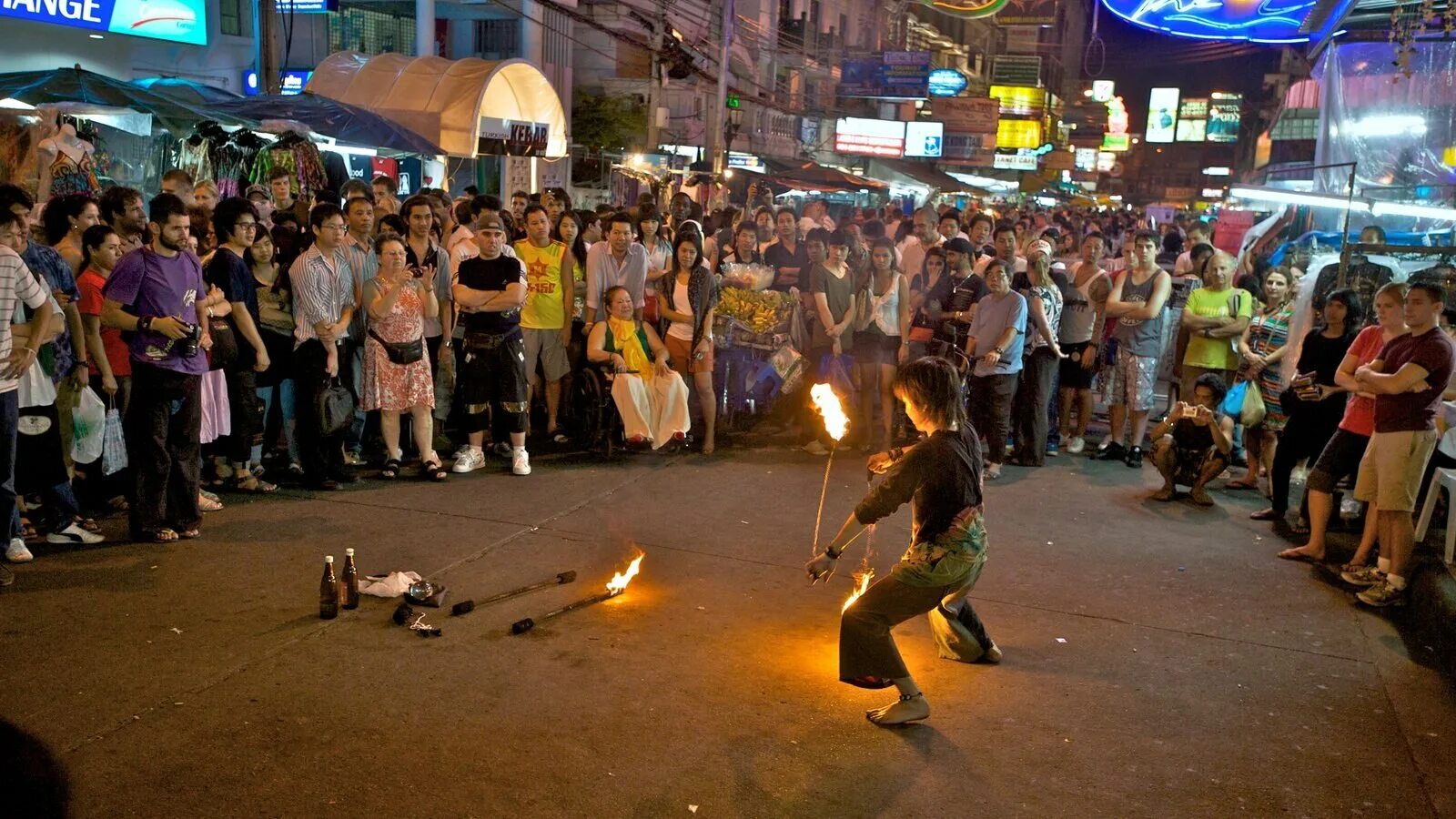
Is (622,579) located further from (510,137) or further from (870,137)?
(870,137)

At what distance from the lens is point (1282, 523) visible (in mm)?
8211

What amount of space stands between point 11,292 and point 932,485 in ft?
15.2

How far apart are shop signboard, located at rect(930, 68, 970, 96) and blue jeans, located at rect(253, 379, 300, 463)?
32458mm

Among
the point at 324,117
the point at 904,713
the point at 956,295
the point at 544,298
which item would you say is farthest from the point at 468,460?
the point at 324,117

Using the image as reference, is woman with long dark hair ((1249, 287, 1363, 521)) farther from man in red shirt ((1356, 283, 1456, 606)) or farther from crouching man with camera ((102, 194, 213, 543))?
crouching man with camera ((102, 194, 213, 543))

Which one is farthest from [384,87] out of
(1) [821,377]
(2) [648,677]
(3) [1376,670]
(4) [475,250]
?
(3) [1376,670]

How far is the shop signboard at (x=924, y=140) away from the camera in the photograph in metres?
41.9

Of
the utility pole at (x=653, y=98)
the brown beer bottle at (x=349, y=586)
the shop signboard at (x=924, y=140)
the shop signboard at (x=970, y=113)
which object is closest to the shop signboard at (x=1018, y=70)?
the shop signboard at (x=970, y=113)

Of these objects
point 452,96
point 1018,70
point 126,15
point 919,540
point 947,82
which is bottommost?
point 919,540

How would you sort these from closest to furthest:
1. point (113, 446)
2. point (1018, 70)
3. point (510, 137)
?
point (113, 446)
point (510, 137)
point (1018, 70)

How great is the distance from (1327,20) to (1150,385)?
3.16m

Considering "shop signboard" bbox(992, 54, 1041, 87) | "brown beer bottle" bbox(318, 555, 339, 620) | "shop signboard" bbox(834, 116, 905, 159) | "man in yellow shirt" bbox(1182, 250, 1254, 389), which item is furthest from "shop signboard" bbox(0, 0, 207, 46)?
"shop signboard" bbox(992, 54, 1041, 87)

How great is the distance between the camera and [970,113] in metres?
40.8

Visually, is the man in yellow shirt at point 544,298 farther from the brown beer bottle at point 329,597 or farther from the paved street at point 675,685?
the brown beer bottle at point 329,597
